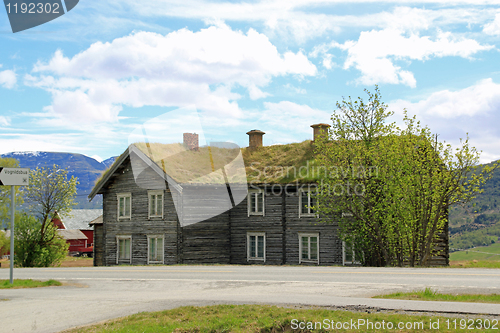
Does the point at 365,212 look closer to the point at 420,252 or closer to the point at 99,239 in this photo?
the point at 420,252

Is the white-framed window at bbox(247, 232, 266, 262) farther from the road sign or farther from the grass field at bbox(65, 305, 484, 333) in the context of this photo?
the grass field at bbox(65, 305, 484, 333)

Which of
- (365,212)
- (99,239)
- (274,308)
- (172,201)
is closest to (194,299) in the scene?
(274,308)

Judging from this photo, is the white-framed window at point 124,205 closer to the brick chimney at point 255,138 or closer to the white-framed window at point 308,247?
the brick chimney at point 255,138

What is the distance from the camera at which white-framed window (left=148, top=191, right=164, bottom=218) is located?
106 feet

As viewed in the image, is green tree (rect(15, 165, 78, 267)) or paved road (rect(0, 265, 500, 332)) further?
green tree (rect(15, 165, 78, 267))

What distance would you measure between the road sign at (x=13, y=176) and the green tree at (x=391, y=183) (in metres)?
15.4

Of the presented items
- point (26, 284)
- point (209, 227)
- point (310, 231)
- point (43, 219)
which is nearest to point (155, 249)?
point (209, 227)

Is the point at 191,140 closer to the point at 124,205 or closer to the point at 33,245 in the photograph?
the point at 124,205

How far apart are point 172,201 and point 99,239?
17.9 metres

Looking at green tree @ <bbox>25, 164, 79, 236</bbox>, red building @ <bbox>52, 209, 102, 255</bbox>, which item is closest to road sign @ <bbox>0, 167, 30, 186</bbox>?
green tree @ <bbox>25, 164, 79, 236</bbox>

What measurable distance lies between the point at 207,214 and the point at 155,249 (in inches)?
170

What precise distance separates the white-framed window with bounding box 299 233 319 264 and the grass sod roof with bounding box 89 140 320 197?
3.94 m

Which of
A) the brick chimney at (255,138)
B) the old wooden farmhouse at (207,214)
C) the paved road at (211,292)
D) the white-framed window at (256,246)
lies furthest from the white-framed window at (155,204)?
the paved road at (211,292)

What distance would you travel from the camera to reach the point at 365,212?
81.9ft
